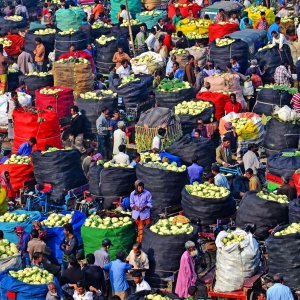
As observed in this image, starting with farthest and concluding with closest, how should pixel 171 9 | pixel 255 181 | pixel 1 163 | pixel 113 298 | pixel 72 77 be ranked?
1. pixel 171 9
2. pixel 72 77
3. pixel 1 163
4. pixel 255 181
5. pixel 113 298

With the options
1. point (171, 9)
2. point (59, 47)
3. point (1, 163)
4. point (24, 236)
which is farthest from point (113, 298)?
point (171, 9)

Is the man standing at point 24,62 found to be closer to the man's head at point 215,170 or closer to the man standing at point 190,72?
the man standing at point 190,72

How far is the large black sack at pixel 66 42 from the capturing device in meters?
39.4

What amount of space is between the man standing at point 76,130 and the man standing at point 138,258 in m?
7.75

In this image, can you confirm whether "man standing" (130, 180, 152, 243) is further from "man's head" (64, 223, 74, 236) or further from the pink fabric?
the pink fabric

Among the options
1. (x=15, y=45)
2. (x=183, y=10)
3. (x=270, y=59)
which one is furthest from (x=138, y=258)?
(x=183, y=10)

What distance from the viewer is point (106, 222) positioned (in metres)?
26.9

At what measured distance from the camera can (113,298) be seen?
23.3m

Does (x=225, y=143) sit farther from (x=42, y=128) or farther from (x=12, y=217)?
(x=12, y=217)

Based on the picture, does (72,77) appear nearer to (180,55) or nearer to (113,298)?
(180,55)

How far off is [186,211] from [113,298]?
4835mm

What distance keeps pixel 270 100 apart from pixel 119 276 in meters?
9.80

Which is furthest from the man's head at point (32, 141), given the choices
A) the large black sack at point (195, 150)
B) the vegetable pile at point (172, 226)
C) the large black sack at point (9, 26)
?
the large black sack at point (9, 26)

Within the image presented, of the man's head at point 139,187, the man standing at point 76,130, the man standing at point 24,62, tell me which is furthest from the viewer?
the man standing at point 24,62
